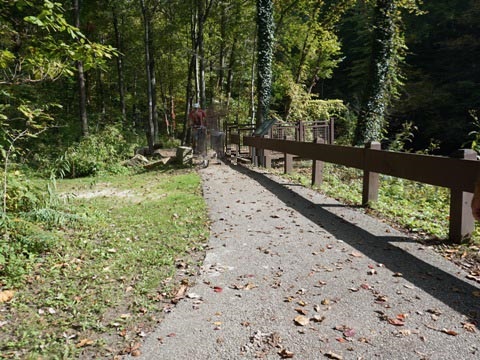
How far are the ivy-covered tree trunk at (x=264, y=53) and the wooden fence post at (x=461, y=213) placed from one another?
11535mm

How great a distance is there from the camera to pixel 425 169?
5078 millimetres

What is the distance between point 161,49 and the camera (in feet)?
93.6

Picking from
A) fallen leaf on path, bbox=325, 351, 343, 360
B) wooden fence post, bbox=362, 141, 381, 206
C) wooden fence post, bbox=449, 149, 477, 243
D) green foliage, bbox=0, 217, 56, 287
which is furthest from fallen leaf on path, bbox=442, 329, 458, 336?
green foliage, bbox=0, 217, 56, 287

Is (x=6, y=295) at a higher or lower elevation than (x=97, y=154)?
lower

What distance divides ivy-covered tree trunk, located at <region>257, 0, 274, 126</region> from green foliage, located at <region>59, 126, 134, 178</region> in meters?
5.95

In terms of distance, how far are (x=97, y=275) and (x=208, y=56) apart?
90.2ft

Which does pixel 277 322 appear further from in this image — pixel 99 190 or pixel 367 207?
pixel 99 190

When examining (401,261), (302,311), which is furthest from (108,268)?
(401,261)

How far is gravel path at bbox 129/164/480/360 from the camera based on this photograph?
2752 millimetres

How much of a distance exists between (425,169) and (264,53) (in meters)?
12.3

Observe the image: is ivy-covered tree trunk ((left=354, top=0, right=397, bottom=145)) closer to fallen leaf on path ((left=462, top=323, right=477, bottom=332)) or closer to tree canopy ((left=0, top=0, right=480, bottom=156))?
tree canopy ((left=0, top=0, right=480, bottom=156))

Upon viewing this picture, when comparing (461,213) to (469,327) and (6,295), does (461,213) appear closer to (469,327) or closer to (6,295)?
(469,327)

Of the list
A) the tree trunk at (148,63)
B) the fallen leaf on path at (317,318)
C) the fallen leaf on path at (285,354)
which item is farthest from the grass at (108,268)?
the tree trunk at (148,63)

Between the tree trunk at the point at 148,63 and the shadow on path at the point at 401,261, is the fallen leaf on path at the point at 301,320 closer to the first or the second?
the shadow on path at the point at 401,261
